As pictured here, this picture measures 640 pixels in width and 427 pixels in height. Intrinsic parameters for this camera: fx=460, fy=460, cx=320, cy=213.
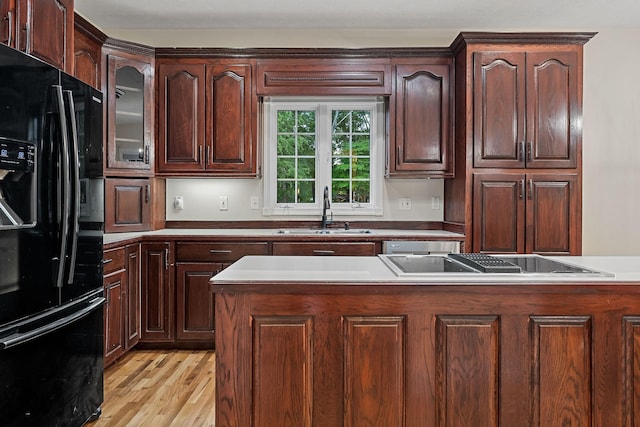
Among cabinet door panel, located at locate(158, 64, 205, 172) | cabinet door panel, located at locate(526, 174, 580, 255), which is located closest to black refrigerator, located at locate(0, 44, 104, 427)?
cabinet door panel, located at locate(158, 64, 205, 172)

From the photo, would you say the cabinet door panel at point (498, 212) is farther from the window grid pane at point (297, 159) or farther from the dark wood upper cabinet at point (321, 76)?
the window grid pane at point (297, 159)

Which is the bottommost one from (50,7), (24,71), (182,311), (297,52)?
(182,311)

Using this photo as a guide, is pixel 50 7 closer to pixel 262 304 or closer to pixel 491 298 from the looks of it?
A: pixel 262 304

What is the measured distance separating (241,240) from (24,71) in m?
1.88

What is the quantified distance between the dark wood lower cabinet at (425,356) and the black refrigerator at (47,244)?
0.79m

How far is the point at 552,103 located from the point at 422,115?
93cm

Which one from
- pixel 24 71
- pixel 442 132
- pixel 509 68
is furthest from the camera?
pixel 442 132

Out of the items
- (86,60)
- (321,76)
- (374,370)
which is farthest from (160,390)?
(321,76)

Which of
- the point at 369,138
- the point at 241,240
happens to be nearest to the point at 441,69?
the point at 369,138

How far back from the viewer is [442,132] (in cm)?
361

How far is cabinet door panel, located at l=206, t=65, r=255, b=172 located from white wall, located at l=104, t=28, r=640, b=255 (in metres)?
0.48

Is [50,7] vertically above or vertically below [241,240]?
above

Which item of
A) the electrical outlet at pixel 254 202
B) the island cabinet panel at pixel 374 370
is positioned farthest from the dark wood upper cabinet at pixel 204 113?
the island cabinet panel at pixel 374 370

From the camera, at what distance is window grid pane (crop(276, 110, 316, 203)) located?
403cm
